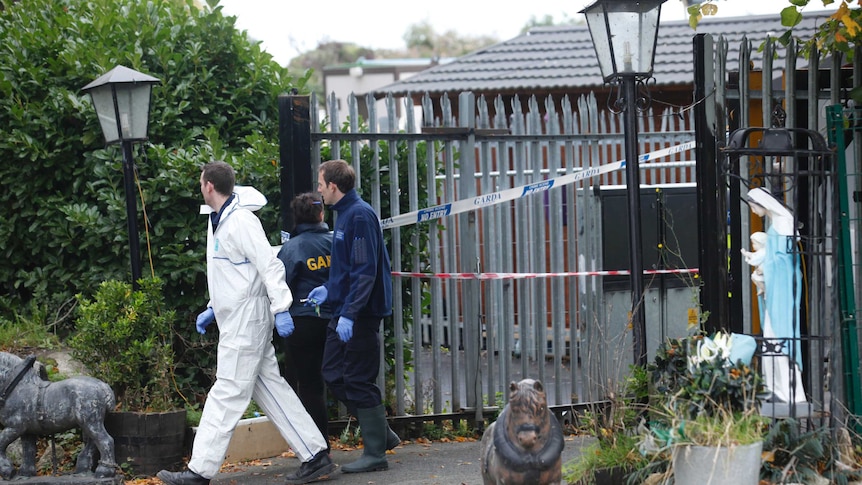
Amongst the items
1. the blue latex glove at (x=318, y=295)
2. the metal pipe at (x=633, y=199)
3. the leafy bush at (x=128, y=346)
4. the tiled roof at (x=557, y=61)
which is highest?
the tiled roof at (x=557, y=61)

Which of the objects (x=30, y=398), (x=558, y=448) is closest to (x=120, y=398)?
(x=30, y=398)

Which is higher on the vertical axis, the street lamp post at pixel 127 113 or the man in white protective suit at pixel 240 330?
the street lamp post at pixel 127 113

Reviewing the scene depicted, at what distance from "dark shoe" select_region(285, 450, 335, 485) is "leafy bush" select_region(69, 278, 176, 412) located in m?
1.10

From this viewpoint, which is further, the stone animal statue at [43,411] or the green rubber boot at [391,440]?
the green rubber boot at [391,440]

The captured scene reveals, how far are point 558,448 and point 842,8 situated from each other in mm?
3133

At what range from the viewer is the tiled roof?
16.1 metres

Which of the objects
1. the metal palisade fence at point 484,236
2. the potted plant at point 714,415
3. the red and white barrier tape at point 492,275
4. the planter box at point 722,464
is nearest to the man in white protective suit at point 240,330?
the metal palisade fence at point 484,236

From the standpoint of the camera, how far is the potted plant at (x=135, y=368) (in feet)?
23.1

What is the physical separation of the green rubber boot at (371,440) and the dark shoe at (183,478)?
1.04 m

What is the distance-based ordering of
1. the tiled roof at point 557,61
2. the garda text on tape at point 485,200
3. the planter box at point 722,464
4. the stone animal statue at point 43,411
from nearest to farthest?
the planter box at point 722,464, the stone animal statue at point 43,411, the garda text on tape at point 485,200, the tiled roof at point 557,61

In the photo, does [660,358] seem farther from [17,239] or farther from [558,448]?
[17,239]

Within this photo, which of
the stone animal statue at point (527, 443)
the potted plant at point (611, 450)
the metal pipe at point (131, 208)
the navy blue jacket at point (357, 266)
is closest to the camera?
the stone animal statue at point (527, 443)

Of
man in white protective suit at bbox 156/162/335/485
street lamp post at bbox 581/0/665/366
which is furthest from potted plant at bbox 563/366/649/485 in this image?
man in white protective suit at bbox 156/162/335/485

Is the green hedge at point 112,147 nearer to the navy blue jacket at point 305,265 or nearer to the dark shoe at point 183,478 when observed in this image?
the navy blue jacket at point 305,265
